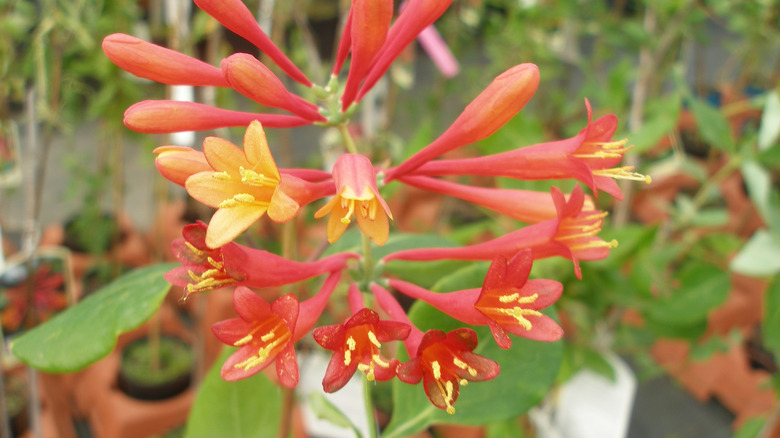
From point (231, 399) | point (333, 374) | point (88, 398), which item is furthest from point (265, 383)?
point (88, 398)

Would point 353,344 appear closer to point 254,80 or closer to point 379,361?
point 379,361

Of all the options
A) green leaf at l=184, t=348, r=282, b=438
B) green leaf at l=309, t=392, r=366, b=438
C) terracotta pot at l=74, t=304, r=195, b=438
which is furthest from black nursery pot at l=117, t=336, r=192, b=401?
green leaf at l=309, t=392, r=366, b=438

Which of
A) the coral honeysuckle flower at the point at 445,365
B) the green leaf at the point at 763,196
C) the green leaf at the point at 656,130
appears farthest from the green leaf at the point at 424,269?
the green leaf at the point at 763,196

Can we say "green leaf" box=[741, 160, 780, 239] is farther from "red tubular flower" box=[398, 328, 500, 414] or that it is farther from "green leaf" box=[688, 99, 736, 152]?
"red tubular flower" box=[398, 328, 500, 414]

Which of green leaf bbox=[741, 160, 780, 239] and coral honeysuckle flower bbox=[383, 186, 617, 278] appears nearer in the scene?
coral honeysuckle flower bbox=[383, 186, 617, 278]

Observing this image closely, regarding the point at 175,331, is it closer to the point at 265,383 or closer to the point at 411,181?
the point at 265,383

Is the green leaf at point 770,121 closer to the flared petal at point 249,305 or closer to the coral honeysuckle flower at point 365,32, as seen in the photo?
the coral honeysuckle flower at point 365,32
